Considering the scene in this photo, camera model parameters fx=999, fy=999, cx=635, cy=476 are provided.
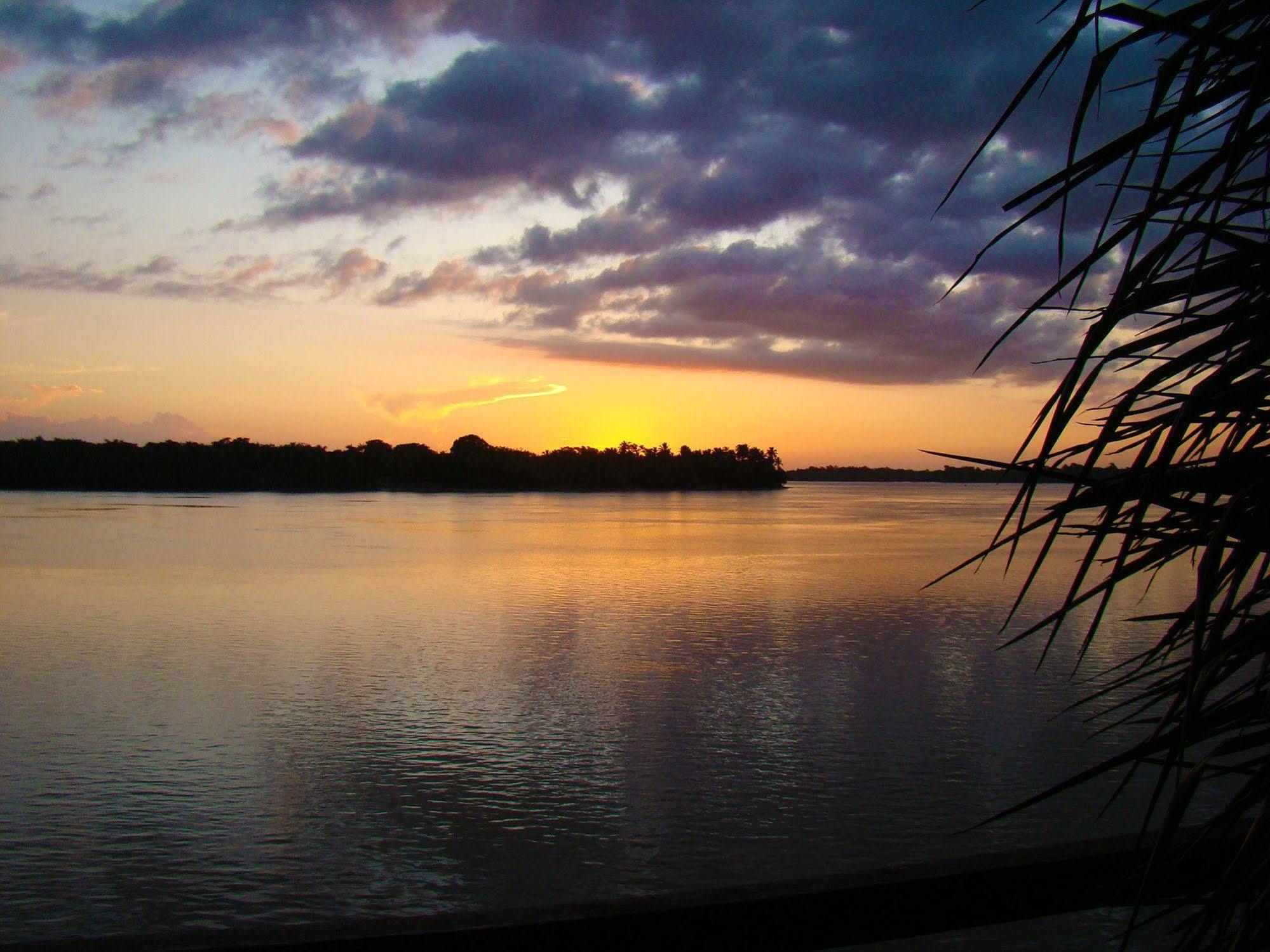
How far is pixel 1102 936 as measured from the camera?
4688 mm

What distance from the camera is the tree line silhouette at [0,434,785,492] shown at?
7838 cm

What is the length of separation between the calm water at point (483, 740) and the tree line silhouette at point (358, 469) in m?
67.0

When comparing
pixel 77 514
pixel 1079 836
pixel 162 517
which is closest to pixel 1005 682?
pixel 1079 836

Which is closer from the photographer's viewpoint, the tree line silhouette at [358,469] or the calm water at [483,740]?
the calm water at [483,740]

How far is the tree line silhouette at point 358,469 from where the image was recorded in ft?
257

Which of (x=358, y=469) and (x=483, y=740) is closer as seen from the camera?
(x=483, y=740)

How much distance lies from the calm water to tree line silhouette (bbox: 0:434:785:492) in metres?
67.0

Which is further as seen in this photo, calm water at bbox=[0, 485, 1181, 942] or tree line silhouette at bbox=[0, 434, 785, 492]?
tree line silhouette at bbox=[0, 434, 785, 492]

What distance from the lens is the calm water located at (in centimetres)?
523

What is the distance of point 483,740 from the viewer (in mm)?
7668

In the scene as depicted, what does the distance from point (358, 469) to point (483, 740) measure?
87089 millimetres

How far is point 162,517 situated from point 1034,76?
40.2 meters

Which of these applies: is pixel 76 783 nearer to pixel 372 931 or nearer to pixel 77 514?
pixel 372 931

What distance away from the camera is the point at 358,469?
91.3m
